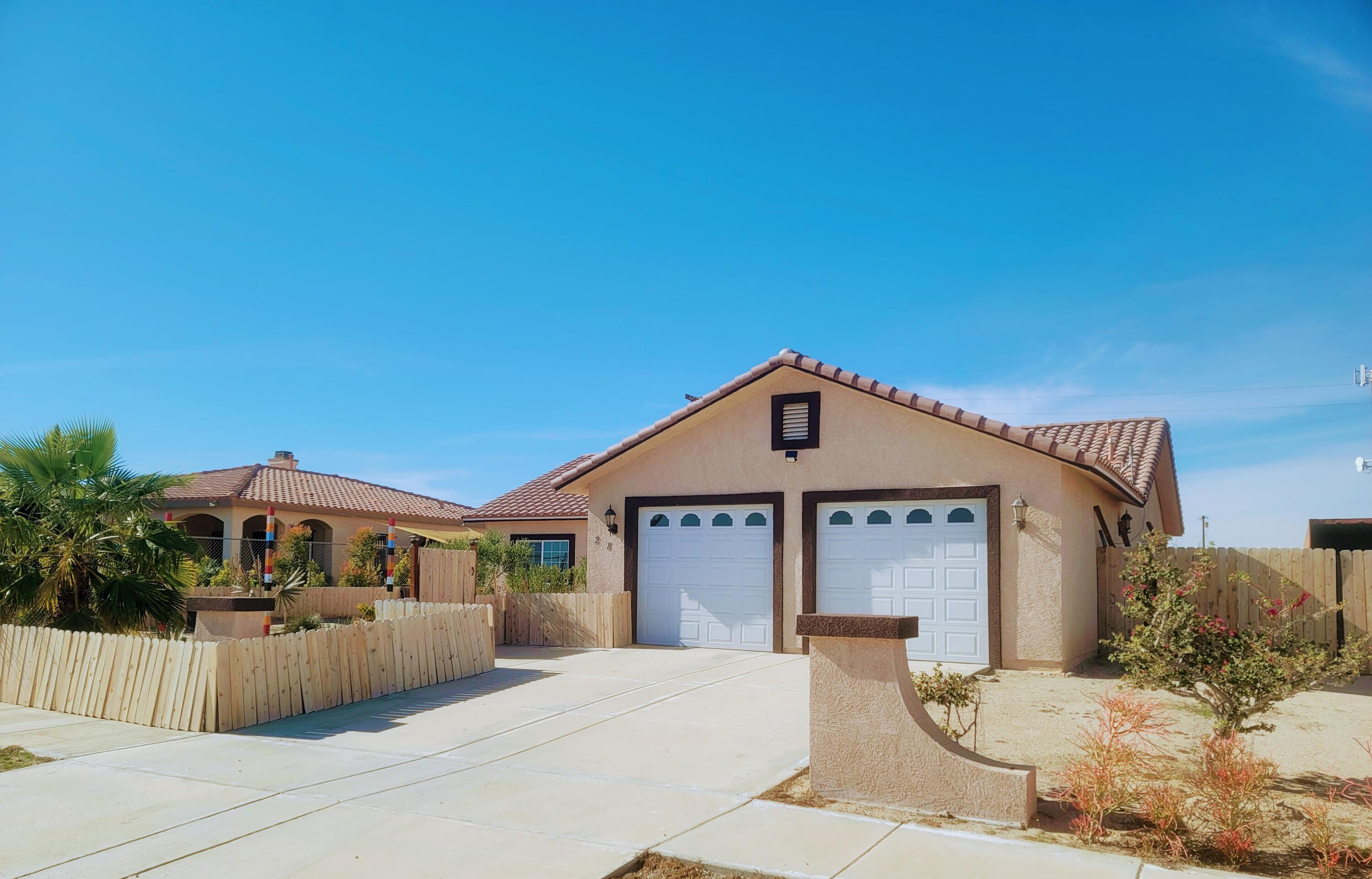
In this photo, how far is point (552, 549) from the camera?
26.5 meters

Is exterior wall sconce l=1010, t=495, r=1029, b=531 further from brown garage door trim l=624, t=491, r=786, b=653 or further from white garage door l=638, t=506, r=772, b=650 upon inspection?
white garage door l=638, t=506, r=772, b=650

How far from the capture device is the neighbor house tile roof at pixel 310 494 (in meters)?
29.8

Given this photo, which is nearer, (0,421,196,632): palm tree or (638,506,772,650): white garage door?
(0,421,196,632): palm tree

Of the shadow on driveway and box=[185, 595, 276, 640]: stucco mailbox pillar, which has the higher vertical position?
box=[185, 595, 276, 640]: stucco mailbox pillar

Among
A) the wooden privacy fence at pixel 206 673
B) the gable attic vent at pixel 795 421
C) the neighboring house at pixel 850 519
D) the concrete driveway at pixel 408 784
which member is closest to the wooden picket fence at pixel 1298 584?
the neighboring house at pixel 850 519

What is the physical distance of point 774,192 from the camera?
16.8 meters

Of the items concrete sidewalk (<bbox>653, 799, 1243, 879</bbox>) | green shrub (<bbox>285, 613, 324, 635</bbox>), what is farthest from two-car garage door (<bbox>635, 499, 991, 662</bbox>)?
concrete sidewalk (<bbox>653, 799, 1243, 879</bbox>)

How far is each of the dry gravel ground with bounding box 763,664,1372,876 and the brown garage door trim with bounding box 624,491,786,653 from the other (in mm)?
3721

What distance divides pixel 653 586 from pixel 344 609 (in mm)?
11351

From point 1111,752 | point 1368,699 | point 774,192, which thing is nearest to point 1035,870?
point 1111,752

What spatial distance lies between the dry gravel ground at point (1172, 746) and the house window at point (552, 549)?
49.3 ft

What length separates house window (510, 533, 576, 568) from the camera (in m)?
26.1

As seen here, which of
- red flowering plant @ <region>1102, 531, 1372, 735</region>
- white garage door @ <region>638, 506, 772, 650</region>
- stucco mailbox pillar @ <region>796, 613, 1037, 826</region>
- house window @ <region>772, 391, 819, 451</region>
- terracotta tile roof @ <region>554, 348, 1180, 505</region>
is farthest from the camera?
white garage door @ <region>638, 506, 772, 650</region>

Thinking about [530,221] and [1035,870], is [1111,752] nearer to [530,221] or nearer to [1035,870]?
[1035,870]
